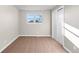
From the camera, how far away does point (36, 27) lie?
28.6 ft

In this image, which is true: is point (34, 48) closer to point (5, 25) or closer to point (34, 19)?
point (5, 25)

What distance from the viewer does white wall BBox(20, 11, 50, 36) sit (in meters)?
8.65

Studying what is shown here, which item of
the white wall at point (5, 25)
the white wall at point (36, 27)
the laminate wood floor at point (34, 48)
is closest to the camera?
the white wall at point (5, 25)

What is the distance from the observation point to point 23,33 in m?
8.65

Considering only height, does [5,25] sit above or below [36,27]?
above

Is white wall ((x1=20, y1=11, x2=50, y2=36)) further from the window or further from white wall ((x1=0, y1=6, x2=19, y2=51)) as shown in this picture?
white wall ((x1=0, y1=6, x2=19, y2=51))

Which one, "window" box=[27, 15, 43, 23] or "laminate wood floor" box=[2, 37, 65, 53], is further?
"window" box=[27, 15, 43, 23]

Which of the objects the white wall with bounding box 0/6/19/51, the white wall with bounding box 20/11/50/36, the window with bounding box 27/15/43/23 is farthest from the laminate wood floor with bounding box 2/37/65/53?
the window with bounding box 27/15/43/23

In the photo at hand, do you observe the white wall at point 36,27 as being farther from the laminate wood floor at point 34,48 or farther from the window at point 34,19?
the laminate wood floor at point 34,48

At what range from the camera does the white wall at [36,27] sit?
865 cm

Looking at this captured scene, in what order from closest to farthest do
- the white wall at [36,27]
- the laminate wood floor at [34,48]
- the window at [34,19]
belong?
the laminate wood floor at [34,48] < the white wall at [36,27] < the window at [34,19]

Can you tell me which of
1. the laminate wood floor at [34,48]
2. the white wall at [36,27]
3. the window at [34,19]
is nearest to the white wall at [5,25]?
the laminate wood floor at [34,48]

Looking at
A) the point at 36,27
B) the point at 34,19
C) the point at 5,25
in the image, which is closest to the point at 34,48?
the point at 5,25
